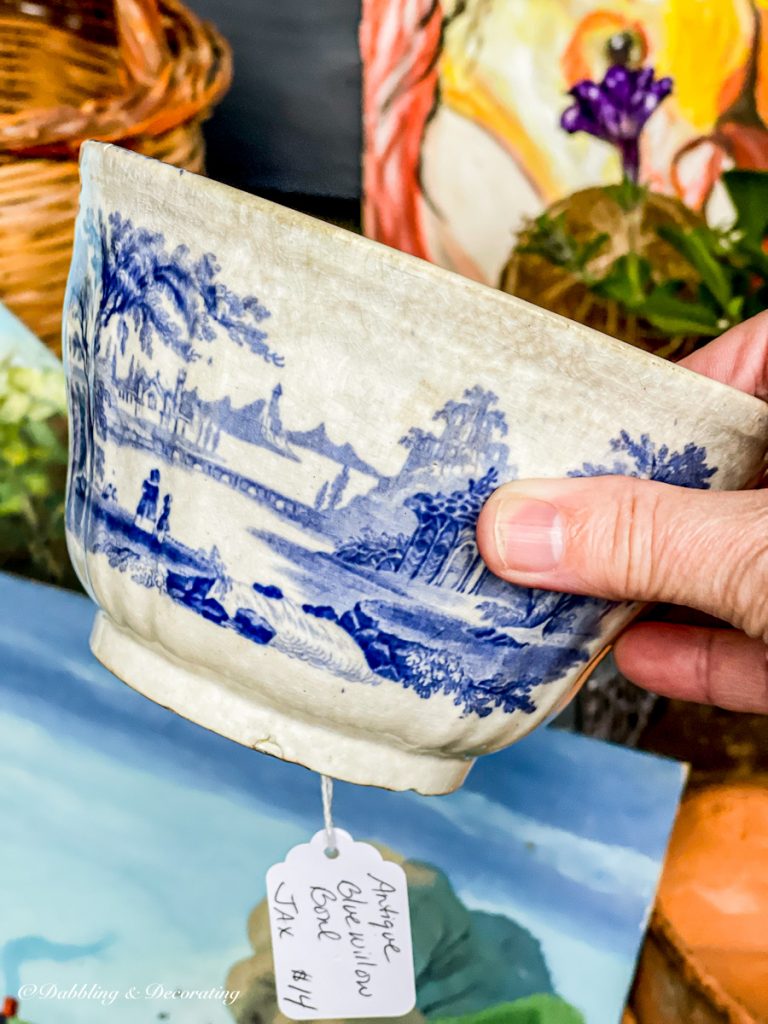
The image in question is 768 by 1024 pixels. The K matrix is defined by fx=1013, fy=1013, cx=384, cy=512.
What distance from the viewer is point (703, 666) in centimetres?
67

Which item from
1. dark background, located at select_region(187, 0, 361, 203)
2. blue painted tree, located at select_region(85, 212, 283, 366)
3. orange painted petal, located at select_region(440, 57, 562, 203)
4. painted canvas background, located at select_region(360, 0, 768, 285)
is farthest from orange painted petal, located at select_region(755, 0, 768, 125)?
blue painted tree, located at select_region(85, 212, 283, 366)

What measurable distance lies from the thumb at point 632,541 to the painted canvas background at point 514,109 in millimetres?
416

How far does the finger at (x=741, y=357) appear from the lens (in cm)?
60

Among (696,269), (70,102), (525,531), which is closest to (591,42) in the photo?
(696,269)

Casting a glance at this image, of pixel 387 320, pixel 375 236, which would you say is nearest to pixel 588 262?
pixel 375 236

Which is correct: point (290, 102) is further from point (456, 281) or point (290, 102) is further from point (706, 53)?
point (456, 281)

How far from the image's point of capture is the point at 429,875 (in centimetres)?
67

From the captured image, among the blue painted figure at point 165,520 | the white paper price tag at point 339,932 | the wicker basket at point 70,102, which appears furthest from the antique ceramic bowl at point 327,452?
the wicker basket at point 70,102

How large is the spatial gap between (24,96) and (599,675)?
655mm

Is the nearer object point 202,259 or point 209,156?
point 202,259

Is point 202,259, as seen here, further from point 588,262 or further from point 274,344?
point 588,262

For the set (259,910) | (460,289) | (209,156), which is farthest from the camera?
(209,156)

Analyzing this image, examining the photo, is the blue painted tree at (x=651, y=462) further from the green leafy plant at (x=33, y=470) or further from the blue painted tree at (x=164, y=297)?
the green leafy plant at (x=33, y=470)

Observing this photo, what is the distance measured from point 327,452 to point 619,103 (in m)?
0.45
